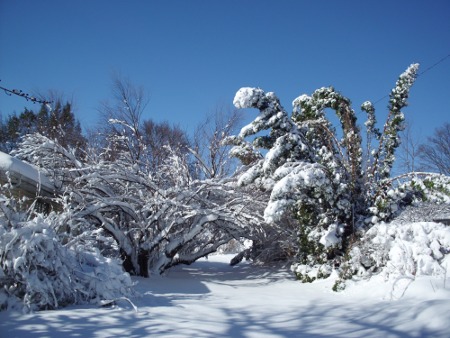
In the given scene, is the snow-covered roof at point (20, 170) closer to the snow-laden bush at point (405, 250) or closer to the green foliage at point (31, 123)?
the snow-laden bush at point (405, 250)

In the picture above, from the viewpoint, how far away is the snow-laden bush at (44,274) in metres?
4.45

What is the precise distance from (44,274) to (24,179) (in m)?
3.88

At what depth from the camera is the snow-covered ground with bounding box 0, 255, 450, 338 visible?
A: 3.70 meters

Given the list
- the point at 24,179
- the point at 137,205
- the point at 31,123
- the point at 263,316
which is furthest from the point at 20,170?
the point at 31,123

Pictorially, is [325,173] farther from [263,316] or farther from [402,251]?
[263,316]

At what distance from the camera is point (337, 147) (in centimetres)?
965

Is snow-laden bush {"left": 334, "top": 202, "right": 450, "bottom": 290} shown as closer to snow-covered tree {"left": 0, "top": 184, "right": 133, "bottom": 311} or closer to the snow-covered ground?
the snow-covered ground

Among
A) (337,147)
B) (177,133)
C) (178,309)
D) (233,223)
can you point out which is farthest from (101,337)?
(177,133)

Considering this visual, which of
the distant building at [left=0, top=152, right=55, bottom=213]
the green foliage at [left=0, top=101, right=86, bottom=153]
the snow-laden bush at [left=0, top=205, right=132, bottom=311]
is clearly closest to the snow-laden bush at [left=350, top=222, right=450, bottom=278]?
the snow-laden bush at [left=0, top=205, right=132, bottom=311]

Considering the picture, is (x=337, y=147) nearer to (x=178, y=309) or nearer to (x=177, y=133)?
(x=178, y=309)

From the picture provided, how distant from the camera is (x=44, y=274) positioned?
185 inches

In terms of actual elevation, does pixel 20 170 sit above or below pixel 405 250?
above

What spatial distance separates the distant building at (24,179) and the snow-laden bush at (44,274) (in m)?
1.62

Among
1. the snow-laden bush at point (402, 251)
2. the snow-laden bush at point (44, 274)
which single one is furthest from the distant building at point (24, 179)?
the snow-laden bush at point (402, 251)
